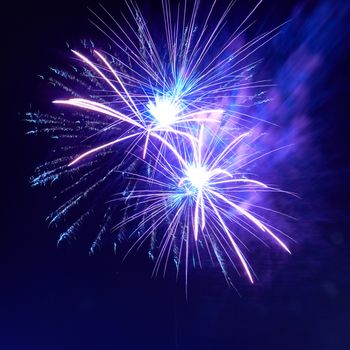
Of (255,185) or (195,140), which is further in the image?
(255,185)

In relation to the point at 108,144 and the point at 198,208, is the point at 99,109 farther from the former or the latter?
the point at 198,208

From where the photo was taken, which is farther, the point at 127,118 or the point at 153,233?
the point at 153,233

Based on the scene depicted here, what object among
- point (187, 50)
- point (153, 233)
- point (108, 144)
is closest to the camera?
point (187, 50)

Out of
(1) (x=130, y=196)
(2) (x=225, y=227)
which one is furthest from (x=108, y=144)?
(2) (x=225, y=227)

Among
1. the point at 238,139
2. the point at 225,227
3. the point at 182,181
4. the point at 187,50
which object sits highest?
the point at 187,50

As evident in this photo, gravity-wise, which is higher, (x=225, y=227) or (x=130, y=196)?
(x=130, y=196)

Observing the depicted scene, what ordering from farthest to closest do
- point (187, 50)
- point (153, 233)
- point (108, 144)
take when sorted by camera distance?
point (153, 233) < point (108, 144) < point (187, 50)

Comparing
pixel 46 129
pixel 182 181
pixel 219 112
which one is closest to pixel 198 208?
pixel 182 181

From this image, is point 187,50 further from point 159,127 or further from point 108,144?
point 108,144

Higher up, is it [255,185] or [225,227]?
[255,185]
